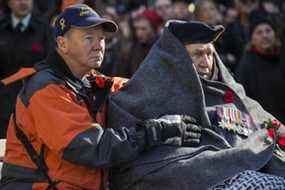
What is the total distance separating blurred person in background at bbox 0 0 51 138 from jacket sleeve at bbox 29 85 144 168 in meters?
3.39

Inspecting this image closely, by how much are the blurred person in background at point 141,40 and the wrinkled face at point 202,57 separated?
3.38m

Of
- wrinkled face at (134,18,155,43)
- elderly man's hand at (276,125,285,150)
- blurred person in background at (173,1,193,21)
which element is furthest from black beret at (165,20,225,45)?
blurred person in background at (173,1,193,21)

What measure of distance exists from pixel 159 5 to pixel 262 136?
20.4ft

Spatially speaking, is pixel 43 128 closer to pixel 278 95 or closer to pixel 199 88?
pixel 199 88

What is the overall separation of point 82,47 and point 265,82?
375 cm

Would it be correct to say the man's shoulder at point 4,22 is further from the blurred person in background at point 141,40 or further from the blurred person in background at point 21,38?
the blurred person in background at point 141,40

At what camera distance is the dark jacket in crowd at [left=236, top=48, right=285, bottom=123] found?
26.1ft

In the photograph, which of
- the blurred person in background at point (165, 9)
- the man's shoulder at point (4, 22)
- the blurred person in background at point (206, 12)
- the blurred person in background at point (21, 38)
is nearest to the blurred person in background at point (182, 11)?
the blurred person in background at point (165, 9)

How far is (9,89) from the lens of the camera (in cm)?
758

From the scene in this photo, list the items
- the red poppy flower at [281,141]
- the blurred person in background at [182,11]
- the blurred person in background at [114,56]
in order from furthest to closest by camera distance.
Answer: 1. the blurred person in background at [182,11]
2. the blurred person in background at [114,56]
3. the red poppy flower at [281,141]

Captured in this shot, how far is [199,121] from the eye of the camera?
4.71 metres

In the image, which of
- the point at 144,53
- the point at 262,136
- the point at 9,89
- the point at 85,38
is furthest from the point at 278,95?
the point at 85,38

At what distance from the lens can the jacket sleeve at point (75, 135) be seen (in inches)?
171

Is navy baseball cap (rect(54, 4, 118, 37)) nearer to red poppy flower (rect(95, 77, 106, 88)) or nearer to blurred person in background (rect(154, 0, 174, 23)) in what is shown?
red poppy flower (rect(95, 77, 106, 88))
